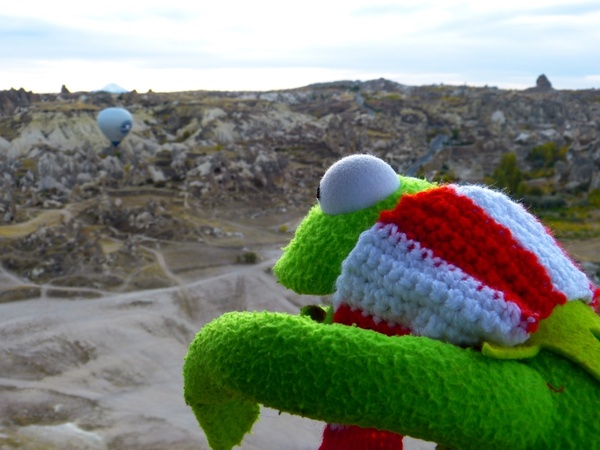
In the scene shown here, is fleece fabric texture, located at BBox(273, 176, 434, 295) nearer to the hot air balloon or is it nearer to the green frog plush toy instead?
the green frog plush toy

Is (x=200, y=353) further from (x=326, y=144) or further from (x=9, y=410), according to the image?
(x=326, y=144)

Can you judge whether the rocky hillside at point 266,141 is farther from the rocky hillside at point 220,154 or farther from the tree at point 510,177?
the tree at point 510,177

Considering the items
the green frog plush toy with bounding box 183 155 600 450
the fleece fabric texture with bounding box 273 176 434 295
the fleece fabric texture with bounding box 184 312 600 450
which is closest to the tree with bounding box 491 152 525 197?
the fleece fabric texture with bounding box 273 176 434 295

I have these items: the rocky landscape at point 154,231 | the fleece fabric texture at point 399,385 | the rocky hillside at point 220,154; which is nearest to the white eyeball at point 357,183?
the fleece fabric texture at point 399,385

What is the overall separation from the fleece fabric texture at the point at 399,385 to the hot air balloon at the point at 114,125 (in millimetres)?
56180

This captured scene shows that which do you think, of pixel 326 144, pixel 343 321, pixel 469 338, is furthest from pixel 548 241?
pixel 326 144

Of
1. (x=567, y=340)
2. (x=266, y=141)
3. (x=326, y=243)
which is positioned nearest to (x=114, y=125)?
(x=266, y=141)

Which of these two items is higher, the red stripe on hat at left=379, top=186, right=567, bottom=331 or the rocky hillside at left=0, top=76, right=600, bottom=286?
the red stripe on hat at left=379, top=186, right=567, bottom=331

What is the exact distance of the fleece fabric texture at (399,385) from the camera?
3016mm

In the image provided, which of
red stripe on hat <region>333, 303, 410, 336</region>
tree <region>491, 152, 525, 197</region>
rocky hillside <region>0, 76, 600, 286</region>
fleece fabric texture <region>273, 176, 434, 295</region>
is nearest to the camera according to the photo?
red stripe on hat <region>333, 303, 410, 336</region>

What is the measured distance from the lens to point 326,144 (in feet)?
187

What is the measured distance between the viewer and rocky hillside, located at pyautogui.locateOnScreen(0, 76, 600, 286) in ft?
109

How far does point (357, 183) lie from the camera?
411 centimetres

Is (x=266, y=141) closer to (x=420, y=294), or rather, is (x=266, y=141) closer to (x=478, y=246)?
(x=478, y=246)
